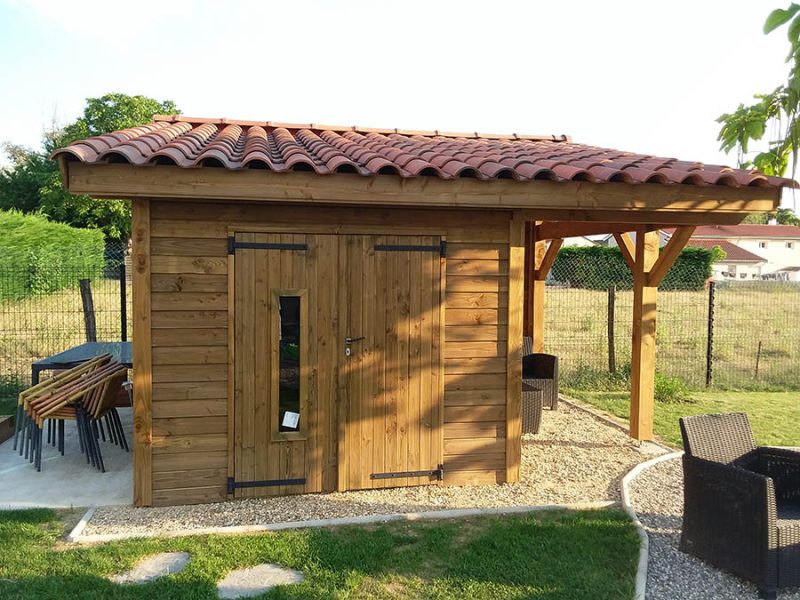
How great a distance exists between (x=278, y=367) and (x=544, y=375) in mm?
4275

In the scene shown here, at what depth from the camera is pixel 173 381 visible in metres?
4.97

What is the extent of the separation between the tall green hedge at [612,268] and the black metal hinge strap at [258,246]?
15933 millimetres

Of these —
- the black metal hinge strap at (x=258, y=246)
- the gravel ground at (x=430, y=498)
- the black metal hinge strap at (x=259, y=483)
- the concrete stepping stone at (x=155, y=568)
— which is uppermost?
the black metal hinge strap at (x=258, y=246)

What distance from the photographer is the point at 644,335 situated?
6785 mm

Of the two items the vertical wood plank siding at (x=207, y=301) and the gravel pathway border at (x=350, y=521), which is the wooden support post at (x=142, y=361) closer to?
the vertical wood plank siding at (x=207, y=301)

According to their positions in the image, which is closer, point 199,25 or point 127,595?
point 127,595

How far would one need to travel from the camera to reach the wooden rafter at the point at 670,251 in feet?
20.1

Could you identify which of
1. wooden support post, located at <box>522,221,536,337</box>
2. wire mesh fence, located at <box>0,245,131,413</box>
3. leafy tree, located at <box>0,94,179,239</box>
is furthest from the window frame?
leafy tree, located at <box>0,94,179,239</box>

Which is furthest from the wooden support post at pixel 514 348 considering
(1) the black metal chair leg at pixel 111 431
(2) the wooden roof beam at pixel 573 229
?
(1) the black metal chair leg at pixel 111 431

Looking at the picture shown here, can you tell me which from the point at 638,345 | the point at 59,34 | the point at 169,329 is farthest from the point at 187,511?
the point at 59,34

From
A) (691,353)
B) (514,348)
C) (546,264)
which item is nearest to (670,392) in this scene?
(546,264)

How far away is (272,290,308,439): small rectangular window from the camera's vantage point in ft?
16.8

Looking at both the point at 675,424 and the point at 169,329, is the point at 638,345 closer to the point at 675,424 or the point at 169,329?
the point at 675,424

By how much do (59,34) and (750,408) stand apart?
18.4 meters
